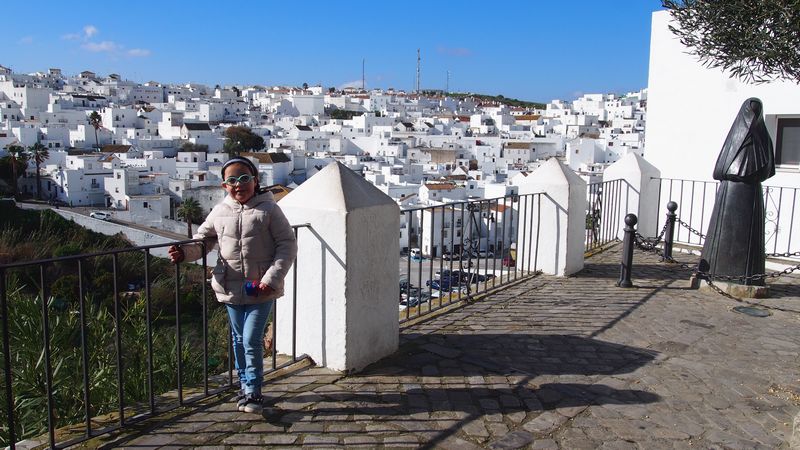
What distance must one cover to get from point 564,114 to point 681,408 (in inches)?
5064

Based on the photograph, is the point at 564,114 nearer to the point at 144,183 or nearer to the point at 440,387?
the point at 144,183

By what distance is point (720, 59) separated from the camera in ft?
19.1

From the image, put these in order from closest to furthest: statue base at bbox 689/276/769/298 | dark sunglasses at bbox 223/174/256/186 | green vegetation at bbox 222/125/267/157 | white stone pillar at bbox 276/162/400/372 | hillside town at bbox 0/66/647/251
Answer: dark sunglasses at bbox 223/174/256/186 < white stone pillar at bbox 276/162/400/372 < statue base at bbox 689/276/769/298 < hillside town at bbox 0/66/647/251 < green vegetation at bbox 222/125/267/157

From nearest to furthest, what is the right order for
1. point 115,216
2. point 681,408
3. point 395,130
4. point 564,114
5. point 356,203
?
point 681,408, point 356,203, point 115,216, point 395,130, point 564,114

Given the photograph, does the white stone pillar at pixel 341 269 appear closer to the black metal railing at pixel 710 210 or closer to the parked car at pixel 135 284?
the black metal railing at pixel 710 210

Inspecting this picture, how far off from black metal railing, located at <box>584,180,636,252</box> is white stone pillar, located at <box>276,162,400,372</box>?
18.3 ft

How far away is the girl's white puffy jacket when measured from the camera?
12.2 feet

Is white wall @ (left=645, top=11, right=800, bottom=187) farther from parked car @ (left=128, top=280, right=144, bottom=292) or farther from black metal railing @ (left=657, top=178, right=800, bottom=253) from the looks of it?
parked car @ (left=128, top=280, right=144, bottom=292)

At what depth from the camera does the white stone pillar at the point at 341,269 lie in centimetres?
441

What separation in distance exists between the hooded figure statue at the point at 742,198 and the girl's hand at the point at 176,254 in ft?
18.9

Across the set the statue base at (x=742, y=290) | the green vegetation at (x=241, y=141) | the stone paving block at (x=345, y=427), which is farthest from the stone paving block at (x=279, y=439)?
the green vegetation at (x=241, y=141)

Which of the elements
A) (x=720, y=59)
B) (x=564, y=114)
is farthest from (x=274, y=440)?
(x=564, y=114)

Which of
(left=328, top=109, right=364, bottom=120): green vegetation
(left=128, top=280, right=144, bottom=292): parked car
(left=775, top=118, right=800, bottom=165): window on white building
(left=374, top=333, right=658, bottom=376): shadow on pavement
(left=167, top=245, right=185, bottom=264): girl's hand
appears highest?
(left=328, top=109, right=364, bottom=120): green vegetation

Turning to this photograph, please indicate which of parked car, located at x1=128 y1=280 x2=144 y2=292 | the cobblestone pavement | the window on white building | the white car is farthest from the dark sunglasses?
the white car
